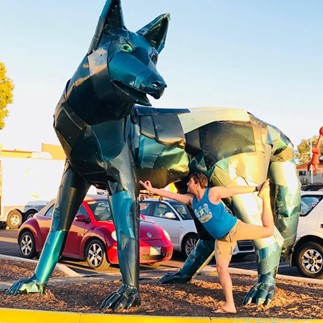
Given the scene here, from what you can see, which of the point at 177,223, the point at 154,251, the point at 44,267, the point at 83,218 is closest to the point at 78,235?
the point at 83,218

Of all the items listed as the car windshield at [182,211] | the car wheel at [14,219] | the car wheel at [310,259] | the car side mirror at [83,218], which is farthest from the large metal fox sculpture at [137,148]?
the car wheel at [14,219]

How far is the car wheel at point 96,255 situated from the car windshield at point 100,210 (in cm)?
63

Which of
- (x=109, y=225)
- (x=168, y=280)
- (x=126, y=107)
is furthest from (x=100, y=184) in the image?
(x=109, y=225)

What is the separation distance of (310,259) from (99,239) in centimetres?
398

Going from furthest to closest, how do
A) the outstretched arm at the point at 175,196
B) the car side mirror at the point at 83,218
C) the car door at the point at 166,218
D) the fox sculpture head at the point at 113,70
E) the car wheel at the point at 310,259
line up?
the car door at the point at 166,218
the car side mirror at the point at 83,218
the car wheel at the point at 310,259
the outstretched arm at the point at 175,196
the fox sculpture head at the point at 113,70

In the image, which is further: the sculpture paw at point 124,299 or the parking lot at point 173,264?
the parking lot at point 173,264

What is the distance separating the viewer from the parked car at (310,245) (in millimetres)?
9896

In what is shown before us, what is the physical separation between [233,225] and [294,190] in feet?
4.56

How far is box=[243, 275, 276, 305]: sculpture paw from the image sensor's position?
5.71 metres

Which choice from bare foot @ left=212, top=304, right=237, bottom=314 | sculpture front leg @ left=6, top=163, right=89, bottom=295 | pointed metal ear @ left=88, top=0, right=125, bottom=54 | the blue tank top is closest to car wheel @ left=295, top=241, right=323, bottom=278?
bare foot @ left=212, top=304, right=237, bottom=314

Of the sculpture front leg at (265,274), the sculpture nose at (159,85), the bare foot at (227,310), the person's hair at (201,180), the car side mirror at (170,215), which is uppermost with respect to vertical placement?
the sculpture nose at (159,85)

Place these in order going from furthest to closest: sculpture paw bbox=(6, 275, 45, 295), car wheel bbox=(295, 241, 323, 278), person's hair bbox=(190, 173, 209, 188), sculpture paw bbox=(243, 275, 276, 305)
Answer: car wheel bbox=(295, 241, 323, 278) < sculpture paw bbox=(6, 275, 45, 295) < sculpture paw bbox=(243, 275, 276, 305) < person's hair bbox=(190, 173, 209, 188)

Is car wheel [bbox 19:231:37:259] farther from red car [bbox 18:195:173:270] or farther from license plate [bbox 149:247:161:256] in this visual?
license plate [bbox 149:247:161:256]

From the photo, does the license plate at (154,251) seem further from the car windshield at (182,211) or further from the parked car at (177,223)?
the car windshield at (182,211)
